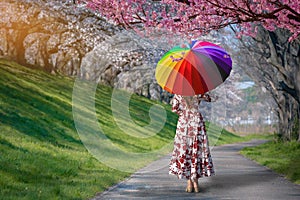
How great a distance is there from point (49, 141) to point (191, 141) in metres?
7.10

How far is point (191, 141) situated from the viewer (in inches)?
348

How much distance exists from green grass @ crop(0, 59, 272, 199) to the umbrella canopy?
2.46 m

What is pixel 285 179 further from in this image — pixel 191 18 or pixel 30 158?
pixel 30 158

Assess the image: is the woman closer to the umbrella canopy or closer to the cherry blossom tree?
the umbrella canopy

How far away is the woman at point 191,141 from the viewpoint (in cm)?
873

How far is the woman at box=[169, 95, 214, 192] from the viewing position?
28.6ft

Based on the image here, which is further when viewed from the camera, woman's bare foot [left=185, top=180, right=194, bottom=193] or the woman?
the woman

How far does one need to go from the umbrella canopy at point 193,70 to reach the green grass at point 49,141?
8.06 feet

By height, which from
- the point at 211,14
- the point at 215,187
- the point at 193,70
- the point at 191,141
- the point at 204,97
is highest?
the point at 211,14

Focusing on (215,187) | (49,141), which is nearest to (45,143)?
(49,141)

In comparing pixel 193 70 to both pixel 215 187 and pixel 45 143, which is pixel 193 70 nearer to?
pixel 215 187

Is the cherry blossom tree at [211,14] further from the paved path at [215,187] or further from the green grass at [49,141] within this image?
the green grass at [49,141]

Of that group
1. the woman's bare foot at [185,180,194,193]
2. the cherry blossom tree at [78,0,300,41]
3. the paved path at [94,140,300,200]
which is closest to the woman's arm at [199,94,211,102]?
the cherry blossom tree at [78,0,300,41]

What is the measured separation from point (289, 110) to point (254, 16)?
15.7 meters
